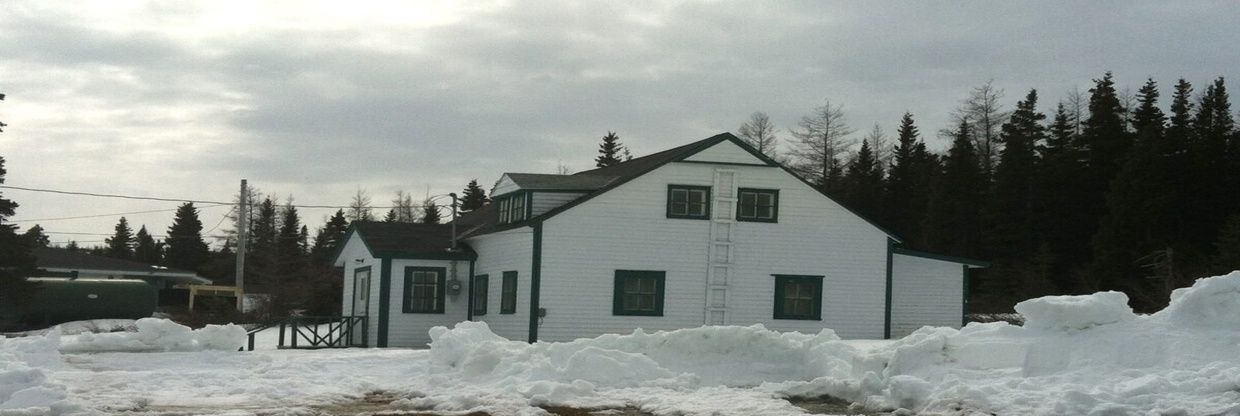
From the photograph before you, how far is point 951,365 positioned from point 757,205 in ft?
51.4

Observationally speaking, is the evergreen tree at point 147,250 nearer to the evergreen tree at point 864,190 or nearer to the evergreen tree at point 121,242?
the evergreen tree at point 121,242

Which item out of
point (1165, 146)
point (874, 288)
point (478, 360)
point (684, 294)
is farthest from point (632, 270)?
point (1165, 146)

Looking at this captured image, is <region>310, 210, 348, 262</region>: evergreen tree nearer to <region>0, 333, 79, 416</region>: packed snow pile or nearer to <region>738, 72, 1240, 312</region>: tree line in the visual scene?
<region>738, 72, 1240, 312</region>: tree line

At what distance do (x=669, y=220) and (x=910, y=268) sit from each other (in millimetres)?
6545

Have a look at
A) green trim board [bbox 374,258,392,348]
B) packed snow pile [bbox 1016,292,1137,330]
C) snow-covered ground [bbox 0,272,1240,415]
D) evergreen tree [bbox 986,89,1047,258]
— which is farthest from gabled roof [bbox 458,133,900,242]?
evergreen tree [bbox 986,89,1047,258]

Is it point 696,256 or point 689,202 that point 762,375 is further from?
point 689,202

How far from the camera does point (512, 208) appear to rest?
32.6m

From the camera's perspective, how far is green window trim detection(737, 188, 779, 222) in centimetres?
3081

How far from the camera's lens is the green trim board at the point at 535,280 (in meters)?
29.1

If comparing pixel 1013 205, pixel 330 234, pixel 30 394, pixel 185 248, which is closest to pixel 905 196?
pixel 1013 205

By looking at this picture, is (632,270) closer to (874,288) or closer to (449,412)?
(874,288)

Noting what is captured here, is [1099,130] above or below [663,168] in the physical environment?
above

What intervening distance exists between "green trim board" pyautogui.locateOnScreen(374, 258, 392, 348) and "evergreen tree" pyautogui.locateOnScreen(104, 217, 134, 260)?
262 feet

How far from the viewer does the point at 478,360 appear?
17.9 meters
